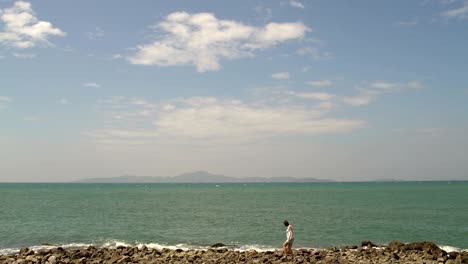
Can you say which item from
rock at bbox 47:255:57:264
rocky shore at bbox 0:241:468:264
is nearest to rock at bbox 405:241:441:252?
rocky shore at bbox 0:241:468:264

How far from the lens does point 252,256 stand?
2509cm

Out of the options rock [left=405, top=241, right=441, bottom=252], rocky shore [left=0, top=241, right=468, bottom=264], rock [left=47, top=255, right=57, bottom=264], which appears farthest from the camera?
rock [left=405, top=241, right=441, bottom=252]

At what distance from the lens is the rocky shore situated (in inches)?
938

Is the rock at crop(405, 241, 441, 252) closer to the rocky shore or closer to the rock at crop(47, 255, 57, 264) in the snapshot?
the rocky shore

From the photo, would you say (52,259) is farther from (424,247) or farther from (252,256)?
(424,247)

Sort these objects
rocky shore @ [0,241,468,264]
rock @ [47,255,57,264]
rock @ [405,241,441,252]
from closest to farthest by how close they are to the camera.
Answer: rocky shore @ [0,241,468,264] → rock @ [47,255,57,264] → rock @ [405,241,441,252]

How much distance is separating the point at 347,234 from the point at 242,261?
769 inches

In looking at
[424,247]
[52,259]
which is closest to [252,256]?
[424,247]

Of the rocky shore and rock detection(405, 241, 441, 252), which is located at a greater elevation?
rock detection(405, 241, 441, 252)

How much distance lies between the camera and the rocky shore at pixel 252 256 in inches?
938

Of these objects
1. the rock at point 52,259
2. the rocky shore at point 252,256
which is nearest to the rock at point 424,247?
the rocky shore at point 252,256

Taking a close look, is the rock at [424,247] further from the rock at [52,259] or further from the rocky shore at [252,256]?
the rock at [52,259]

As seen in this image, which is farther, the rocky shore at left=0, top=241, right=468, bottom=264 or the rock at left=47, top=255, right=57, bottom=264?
the rock at left=47, top=255, right=57, bottom=264

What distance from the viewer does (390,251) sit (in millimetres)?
26688
